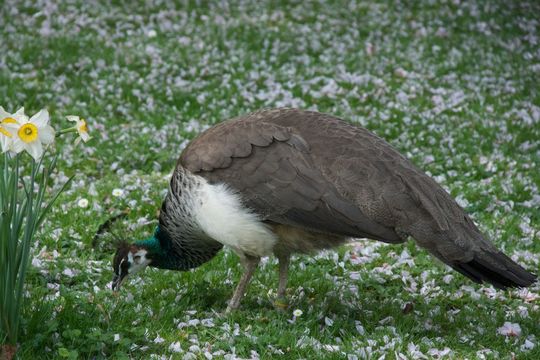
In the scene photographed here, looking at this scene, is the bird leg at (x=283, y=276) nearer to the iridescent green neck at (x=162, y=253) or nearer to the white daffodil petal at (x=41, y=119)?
the iridescent green neck at (x=162, y=253)

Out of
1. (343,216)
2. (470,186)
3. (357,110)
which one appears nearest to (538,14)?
(357,110)

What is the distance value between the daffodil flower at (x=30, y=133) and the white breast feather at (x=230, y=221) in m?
1.51

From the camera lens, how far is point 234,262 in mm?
7410

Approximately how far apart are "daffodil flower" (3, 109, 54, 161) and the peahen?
1.54m

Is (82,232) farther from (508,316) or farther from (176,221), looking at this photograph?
(508,316)

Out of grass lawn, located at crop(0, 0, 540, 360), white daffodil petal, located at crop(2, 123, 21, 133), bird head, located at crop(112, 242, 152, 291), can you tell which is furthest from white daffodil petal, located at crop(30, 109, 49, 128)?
bird head, located at crop(112, 242, 152, 291)

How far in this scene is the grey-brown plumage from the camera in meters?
5.51

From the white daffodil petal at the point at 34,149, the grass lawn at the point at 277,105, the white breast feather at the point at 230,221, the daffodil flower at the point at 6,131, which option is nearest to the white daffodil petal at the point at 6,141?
the daffodil flower at the point at 6,131

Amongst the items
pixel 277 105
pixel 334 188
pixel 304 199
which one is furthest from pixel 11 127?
pixel 277 105

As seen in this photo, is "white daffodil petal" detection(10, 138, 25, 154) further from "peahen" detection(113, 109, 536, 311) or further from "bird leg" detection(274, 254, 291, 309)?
"bird leg" detection(274, 254, 291, 309)

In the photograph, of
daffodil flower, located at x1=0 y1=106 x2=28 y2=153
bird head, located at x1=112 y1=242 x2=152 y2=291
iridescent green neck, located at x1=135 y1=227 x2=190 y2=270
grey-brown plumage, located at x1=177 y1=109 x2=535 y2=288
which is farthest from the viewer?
iridescent green neck, located at x1=135 y1=227 x2=190 y2=270

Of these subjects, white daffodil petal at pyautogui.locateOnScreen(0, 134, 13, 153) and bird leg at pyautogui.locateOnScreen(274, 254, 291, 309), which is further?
bird leg at pyautogui.locateOnScreen(274, 254, 291, 309)

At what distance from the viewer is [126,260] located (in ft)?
21.1

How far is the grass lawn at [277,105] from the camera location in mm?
5762
